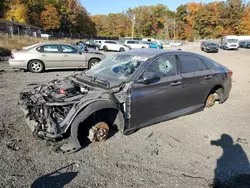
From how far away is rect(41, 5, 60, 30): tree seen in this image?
57.1 metres

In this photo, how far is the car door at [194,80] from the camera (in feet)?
14.2

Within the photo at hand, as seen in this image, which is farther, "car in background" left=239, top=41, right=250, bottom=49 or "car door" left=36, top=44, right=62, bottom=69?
"car in background" left=239, top=41, right=250, bottom=49

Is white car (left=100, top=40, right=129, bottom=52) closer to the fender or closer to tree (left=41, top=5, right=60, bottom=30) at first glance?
the fender

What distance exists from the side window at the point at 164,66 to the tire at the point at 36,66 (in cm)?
776

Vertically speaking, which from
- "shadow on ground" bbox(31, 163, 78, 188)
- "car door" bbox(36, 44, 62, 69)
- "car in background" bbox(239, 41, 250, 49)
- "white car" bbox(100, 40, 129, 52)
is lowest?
"shadow on ground" bbox(31, 163, 78, 188)

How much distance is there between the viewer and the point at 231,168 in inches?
119

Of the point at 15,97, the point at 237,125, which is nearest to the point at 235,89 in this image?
the point at 237,125

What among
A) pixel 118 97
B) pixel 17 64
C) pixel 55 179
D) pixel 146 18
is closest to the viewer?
pixel 55 179

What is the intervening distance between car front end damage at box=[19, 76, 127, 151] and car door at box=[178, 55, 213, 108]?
1.72 metres

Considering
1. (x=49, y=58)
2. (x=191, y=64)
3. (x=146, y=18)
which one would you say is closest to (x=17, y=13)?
(x=146, y=18)

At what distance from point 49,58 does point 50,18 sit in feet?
179

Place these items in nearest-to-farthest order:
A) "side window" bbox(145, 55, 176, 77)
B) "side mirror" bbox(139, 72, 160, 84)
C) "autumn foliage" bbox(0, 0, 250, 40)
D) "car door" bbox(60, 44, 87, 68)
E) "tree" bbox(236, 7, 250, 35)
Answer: "side mirror" bbox(139, 72, 160, 84) < "side window" bbox(145, 55, 176, 77) < "car door" bbox(60, 44, 87, 68) < "autumn foliage" bbox(0, 0, 250, 40) < "tree" bbox(236, 7, 250, 35)

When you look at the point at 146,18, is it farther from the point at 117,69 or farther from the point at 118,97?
the point at 118,97

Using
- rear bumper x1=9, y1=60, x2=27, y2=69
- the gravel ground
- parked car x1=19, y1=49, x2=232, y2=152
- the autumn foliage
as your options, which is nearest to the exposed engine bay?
parked car x1=19, y1=49, x2=232, y2=152
